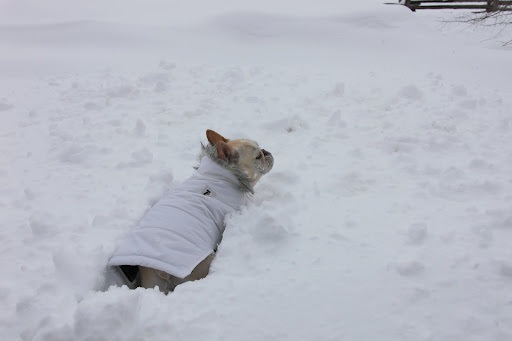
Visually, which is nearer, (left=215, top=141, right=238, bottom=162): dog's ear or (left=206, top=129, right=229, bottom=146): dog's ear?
(left=215, top=141, right=238, bottom=162): dog's ear

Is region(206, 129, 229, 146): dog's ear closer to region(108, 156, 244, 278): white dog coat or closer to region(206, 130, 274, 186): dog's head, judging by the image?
region(206, 130, 274, 186): dog's head

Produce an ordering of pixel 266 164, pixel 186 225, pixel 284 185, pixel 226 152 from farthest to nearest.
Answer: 1. pixel 284 185
2. pixel 266 164
3. pixel 226 152
4. pixel 186 225

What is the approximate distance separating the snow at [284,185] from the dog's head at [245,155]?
0.89 ft

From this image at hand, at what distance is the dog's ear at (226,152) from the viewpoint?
3531 millimetres

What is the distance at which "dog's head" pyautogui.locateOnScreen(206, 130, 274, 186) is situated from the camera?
3.60 m

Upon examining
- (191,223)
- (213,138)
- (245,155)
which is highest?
(213,138)

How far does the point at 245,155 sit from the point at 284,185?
534 mm

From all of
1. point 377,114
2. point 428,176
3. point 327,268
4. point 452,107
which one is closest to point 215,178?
point 327,268

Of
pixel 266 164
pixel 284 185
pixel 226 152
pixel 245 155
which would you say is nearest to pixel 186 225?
pixel 226 152

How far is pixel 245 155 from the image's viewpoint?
3.71 meters

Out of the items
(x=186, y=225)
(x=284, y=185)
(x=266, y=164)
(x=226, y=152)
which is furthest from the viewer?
(x=284, y=185)

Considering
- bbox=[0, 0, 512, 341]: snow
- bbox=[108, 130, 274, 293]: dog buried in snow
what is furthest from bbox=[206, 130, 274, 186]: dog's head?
bbox=[0, 0, 512, 341]: snow

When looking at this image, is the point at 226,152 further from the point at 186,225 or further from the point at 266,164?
the point at 186,225

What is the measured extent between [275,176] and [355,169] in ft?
2.82
